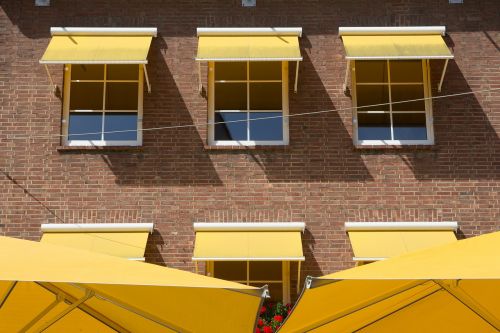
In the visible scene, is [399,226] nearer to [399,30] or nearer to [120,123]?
[399,30]

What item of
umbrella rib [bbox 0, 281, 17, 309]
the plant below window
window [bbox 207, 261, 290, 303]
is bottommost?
the plant below window

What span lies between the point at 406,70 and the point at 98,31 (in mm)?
4938

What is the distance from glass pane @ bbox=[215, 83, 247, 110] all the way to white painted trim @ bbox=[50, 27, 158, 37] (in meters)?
1.41

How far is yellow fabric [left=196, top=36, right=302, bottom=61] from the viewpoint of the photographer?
32.5ft

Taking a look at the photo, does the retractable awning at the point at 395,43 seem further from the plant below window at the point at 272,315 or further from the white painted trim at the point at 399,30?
the plant below window at the point at 272,315

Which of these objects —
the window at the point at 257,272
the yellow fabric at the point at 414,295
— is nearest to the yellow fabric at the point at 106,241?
the window at the point at 257,272

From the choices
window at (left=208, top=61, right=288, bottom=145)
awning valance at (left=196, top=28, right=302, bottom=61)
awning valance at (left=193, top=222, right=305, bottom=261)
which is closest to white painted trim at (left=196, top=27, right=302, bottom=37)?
awning valance at (left=196, top=28, right=302, bottom=61)

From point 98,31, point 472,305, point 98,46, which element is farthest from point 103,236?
point 472,305

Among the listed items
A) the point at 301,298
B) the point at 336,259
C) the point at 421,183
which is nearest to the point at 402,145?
the point at 421,183

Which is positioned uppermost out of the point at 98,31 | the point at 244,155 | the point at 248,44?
the point at 98,31

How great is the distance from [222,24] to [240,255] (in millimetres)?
3866

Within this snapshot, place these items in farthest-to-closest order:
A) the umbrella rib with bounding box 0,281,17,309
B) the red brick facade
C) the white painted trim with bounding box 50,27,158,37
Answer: the white painted trim with bounding box 50,27,158,37
the red brick facade
the umbrella rib with bounding box 0,281,17,309

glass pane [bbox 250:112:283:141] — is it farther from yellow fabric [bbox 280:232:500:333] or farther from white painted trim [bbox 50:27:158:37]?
yellow fabric [bbox 280:232:500:333]

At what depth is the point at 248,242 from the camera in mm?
9586
